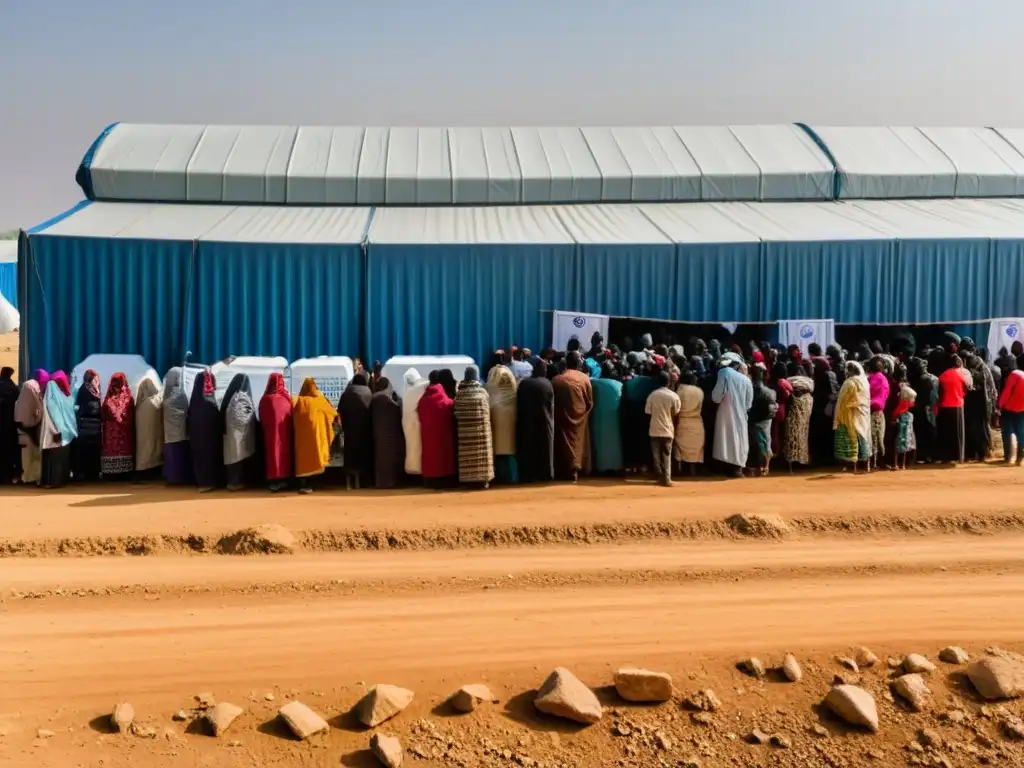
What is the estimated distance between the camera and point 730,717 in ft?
17.3

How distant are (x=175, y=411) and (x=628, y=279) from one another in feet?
19.5

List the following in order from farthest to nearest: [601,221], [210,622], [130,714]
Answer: [601,221] < [210,622] < [130,714]

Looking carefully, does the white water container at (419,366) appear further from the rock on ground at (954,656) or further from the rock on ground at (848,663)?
the rock on ground at (954,656)

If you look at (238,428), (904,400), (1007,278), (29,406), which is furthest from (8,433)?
(1007,278)

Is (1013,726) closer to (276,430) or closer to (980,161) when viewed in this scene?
(276,430)

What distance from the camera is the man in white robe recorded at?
368 inches

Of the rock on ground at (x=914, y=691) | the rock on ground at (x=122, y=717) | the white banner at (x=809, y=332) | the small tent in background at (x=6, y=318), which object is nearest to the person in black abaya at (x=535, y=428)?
the rock on ground at (x=914, y=691)

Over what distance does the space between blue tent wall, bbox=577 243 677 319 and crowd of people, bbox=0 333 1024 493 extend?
2.35 metres

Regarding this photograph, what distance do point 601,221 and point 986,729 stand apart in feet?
31.0

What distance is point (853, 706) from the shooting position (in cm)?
523

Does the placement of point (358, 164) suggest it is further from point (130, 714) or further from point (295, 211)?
point (130, 714)

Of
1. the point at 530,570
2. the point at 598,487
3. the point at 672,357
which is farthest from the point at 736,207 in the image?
the point at 530,570

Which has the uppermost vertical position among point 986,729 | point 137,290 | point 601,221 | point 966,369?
point 601,221

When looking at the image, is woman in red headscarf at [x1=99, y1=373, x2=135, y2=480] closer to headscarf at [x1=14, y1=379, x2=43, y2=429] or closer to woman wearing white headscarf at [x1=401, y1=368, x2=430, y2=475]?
headscarf at [x1=14, y1=379, x2=43, y2=429]
